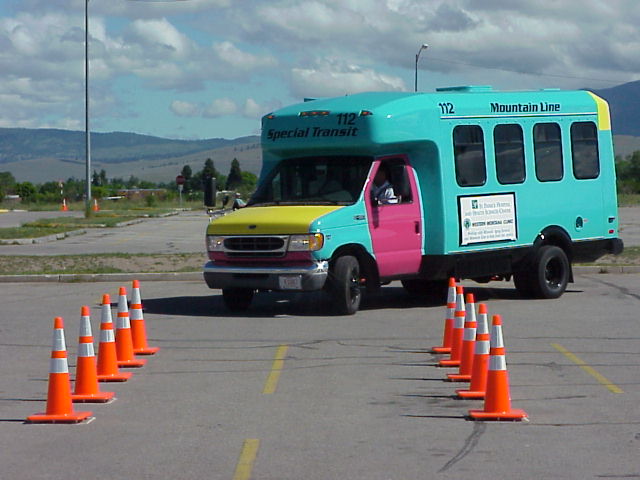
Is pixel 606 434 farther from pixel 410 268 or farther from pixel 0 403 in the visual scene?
pixel 410 268

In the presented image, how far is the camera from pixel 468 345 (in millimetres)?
11078

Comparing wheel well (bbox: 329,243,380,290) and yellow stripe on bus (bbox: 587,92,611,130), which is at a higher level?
yellow stripe on bus (bbox: 587,92,611,130)

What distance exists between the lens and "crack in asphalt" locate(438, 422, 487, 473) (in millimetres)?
7879

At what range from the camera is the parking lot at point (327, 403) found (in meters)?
7.91

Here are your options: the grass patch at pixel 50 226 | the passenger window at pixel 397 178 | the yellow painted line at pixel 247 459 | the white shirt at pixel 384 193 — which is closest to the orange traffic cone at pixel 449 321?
the white shirt at pixel 384 193

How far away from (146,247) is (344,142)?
48.9ft

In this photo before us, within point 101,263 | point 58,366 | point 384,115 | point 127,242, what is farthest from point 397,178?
point 127,242

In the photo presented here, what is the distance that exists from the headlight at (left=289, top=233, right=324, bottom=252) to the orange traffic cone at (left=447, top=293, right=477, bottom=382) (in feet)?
15.7

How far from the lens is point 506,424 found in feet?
30.0

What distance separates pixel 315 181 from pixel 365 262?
136cm

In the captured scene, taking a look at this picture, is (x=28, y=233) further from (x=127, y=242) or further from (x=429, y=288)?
(x=429, y=288)

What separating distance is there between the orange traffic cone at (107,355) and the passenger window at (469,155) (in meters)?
7.53

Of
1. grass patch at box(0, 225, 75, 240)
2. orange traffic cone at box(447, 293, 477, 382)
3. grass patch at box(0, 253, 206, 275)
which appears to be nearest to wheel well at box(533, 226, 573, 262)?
grass patch at box(0, 253, 206, 275)

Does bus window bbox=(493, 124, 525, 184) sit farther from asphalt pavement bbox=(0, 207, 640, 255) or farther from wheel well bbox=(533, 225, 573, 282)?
asphalt pavement bbox=(0, 207, 640, 255)
